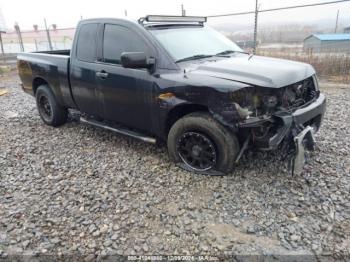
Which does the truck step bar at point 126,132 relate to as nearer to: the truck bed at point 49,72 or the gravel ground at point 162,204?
the gravel ground at point 162,204

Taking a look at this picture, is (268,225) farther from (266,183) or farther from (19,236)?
(19,236)

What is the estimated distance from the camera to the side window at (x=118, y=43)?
392 centimetres

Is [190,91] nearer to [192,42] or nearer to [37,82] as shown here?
[192,42]

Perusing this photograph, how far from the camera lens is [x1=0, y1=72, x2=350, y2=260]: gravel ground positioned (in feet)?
8.73

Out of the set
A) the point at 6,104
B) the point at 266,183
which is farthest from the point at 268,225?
the point at 6,104

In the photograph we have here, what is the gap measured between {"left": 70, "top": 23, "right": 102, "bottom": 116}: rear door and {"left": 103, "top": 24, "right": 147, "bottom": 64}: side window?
0.69 feet

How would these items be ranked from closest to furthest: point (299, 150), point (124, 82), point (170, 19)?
point (299, 150) → point (124, 82) → point (170, 19)

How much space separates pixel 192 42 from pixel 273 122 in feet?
5.33

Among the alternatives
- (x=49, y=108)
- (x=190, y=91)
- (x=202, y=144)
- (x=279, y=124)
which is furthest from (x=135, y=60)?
(x=49, y=108)

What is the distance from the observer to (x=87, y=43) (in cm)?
455

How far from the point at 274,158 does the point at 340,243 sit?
59.2 inches

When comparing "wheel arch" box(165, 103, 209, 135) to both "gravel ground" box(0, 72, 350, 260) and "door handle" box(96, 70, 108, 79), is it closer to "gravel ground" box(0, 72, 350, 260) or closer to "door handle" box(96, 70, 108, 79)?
"gravel ground" box(0, 72, 350, 260)

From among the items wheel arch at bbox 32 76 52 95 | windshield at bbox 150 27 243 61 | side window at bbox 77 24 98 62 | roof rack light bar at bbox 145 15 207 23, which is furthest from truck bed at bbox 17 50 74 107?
windshield at bbox 150 27 243 61

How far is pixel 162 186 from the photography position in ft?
11.6
